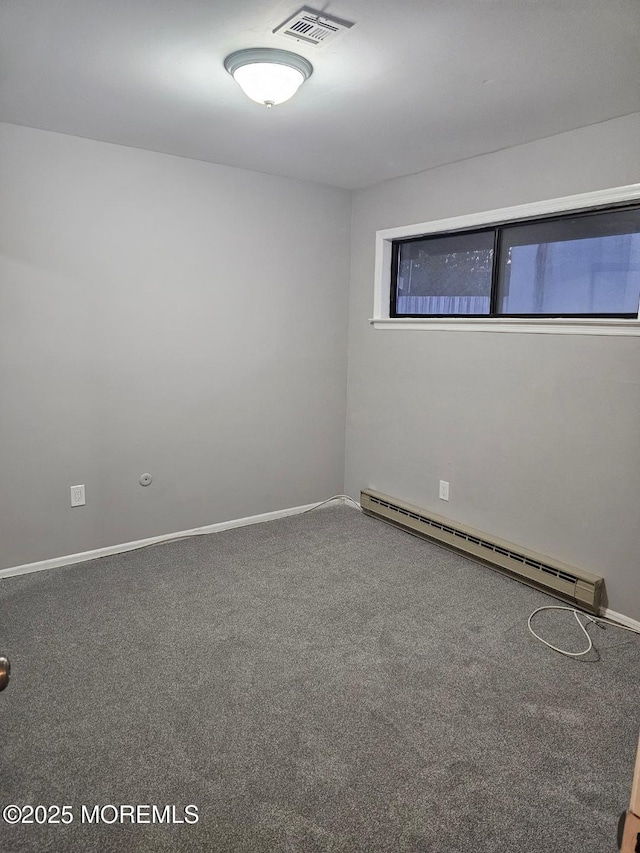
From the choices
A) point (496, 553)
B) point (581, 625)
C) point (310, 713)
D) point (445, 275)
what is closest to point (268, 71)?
point (445, 275)

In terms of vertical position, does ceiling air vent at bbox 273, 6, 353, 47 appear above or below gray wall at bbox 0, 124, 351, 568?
above

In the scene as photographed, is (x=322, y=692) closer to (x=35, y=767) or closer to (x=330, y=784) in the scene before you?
(x=330, y=784)

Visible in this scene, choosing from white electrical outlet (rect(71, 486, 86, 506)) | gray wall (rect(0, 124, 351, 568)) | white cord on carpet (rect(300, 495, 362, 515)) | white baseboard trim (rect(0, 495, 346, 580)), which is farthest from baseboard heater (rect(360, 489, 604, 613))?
white electrical outlet (rect(71, 486, 86, 506))

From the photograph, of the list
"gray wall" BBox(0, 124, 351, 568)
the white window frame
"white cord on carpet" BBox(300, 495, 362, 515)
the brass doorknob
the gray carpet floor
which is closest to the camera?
the brass doorknob

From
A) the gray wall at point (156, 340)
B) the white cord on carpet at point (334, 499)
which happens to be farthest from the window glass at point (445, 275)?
the white cord on carpet at point (334, 499)

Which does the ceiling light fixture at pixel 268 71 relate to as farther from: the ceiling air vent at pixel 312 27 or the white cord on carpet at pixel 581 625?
the white cord on carpet at pixel 581 625

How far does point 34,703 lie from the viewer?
2.10 metres

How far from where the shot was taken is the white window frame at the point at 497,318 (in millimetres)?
2717

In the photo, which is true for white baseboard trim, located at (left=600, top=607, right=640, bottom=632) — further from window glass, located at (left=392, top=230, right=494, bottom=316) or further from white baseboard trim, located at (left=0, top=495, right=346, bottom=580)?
white baseboard trim, located at (left=0, top=495, right=346, bottom=580)

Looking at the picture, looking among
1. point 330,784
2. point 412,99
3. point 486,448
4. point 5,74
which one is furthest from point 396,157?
point 330,784

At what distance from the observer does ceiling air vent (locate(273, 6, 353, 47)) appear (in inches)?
70.4

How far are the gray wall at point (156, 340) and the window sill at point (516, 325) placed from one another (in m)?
0.60

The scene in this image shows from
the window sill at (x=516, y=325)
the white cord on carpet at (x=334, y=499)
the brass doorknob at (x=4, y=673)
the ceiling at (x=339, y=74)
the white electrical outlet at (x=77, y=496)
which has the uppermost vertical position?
the ceiling at (x=339, y=74)

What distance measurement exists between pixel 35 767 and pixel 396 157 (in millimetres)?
3327
